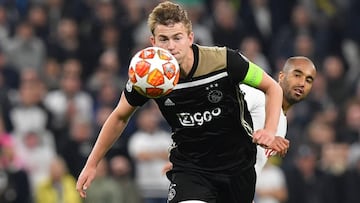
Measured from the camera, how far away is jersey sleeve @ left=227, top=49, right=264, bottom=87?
7.96m

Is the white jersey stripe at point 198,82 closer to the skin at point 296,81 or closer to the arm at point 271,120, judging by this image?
the arm at point 271,120

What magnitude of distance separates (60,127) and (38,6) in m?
2.84

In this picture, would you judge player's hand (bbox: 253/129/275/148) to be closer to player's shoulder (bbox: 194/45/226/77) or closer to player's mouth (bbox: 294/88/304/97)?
player's shoulder (bbox: 194/45/226/77)

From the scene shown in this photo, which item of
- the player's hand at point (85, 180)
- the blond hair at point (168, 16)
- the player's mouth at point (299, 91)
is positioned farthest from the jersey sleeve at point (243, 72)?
the player's hand at point (85, 180)

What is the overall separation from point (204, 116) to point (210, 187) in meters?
0.52

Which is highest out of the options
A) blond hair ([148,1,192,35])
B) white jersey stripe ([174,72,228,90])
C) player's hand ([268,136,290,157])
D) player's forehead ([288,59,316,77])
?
blond hair ([148,1,192,35])

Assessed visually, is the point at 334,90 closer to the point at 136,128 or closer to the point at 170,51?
the point at 136,128

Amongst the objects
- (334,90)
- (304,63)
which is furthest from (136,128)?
(304,63)

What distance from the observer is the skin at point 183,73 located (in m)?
7.57

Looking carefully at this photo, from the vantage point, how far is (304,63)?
8.83 m

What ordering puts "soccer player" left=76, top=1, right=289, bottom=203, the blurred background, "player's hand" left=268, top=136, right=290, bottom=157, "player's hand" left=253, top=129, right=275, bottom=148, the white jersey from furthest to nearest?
the blurred background
the white jersey
"soccer player" left=76, top=1, right=289, bottom=203
"player's hand" left=268, top=136, right=290, bottom=157
"player's hand" left=253, top=129, right=275, bottom=148

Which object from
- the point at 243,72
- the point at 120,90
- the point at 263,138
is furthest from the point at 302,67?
the point at 120,90

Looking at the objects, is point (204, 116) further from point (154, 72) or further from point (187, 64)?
point (154, 72)

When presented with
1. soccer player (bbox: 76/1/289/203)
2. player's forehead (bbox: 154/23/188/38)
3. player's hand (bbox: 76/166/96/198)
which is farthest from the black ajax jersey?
player's hand (bbox: 76/166/96/198)
